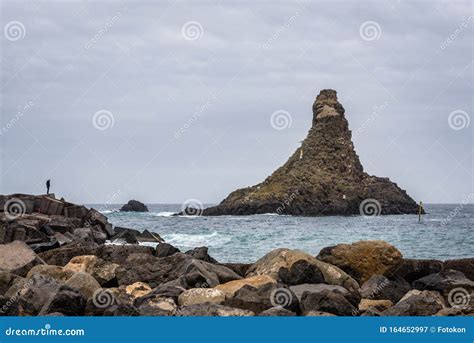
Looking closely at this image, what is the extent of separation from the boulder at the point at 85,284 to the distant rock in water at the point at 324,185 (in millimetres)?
85377

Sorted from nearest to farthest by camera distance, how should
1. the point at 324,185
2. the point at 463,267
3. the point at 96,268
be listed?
the point at 96,268 < the point at 463,267 < the point at 324,185

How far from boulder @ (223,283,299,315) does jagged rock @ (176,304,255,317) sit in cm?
47

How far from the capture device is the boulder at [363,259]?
49.2ft

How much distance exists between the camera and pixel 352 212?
103 m

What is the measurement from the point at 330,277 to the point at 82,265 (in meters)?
4.75

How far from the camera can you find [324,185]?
10812cm

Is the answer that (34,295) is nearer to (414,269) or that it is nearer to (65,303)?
(65,303)

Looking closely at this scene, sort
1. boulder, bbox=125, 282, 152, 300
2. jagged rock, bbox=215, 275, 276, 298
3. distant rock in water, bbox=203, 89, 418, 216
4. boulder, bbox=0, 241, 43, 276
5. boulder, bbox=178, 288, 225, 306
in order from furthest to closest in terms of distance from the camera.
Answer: distant rock in water, bbox=203, 89, 418, 216
boulder, bbox=0, 241, 43, 276
boulder, bbox=125, 282, 152, 300
jagged rock, bbox=215, 275, 276, 298
boulder, bbox=178, 288, 225, 306

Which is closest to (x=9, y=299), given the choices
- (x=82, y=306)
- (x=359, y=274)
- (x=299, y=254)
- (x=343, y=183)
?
(x=82, y=306)

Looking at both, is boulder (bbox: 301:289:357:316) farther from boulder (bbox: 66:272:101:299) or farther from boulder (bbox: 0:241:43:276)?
boulder (bbox: 0:241:43:276)

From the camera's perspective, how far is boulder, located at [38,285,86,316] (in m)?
10.5

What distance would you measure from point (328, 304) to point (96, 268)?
491cm

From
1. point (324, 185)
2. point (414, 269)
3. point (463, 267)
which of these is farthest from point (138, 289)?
point (324, 185)

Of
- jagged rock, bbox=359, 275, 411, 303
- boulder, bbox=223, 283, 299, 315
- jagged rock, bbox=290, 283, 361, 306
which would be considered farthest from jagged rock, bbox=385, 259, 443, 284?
boulder, bbox=223, 283, 299, 315
